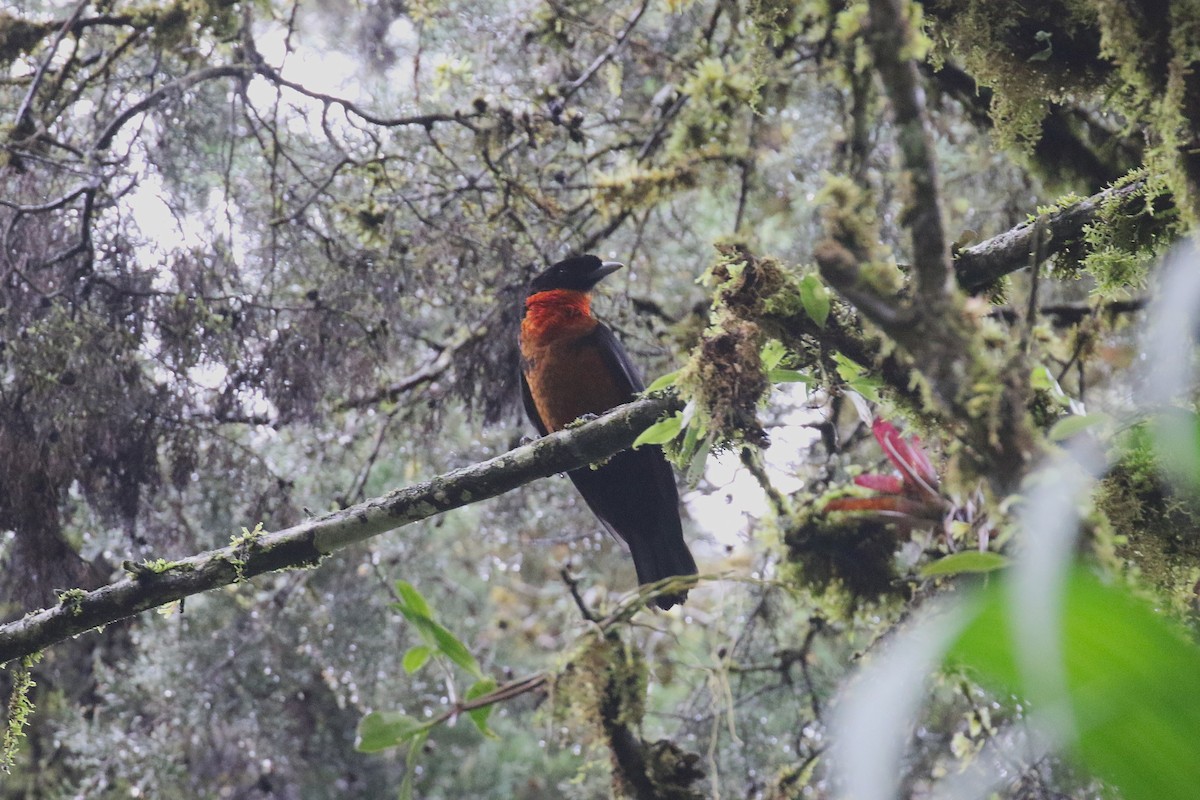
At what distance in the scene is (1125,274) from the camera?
2145 mm

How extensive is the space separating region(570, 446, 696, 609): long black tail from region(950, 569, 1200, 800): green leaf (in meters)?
3.45

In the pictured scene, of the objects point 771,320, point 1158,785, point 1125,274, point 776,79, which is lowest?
point 1158,785

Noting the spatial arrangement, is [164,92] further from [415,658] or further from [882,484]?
[882,484]

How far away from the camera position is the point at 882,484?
308 centimetres

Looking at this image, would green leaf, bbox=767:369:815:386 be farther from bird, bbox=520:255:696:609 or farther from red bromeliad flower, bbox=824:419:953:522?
bird, bbox=520:255:696:609

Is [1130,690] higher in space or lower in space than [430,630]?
lower

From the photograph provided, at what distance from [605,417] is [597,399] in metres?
1.58

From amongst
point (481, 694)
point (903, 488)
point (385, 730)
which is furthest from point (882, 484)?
point (385, 730)

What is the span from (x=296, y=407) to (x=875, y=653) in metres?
2.18

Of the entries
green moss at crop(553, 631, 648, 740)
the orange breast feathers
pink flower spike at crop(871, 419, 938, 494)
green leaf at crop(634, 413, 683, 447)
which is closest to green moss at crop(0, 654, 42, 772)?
green moss at crop(553, 631, 648, 740)

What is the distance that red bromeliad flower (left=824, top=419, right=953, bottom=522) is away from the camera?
2.95 meters

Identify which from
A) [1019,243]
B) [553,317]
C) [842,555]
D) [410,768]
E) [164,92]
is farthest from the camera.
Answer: [553,317]

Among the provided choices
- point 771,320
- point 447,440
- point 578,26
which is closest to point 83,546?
point 447,440

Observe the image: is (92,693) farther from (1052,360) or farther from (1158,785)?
(1158,785)
